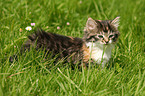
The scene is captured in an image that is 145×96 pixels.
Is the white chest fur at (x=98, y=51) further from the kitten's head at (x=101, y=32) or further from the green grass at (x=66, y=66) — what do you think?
the green grass at (x=66, y=66)

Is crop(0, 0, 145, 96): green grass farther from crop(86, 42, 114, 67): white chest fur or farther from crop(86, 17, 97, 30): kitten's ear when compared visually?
crop(86, 17, 97, 30): kitten's ear

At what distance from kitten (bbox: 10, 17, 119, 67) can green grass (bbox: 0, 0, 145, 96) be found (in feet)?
0.75

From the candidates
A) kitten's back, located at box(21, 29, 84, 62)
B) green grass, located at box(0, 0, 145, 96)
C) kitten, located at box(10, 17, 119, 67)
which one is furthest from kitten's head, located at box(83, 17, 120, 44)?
green grass, located at box(0, 0, 145, 96)

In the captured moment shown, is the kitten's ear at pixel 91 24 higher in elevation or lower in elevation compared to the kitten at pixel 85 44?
higher

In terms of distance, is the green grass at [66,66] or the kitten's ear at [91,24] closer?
the green grass at [66,66]

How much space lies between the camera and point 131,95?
280 cm

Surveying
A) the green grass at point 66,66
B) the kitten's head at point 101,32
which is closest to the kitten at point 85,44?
the kitten's head at point 101,32

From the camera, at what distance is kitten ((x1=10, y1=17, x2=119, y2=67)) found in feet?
12.2

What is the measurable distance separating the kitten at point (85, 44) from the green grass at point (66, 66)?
0.23m

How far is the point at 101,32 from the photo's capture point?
3.72 metres

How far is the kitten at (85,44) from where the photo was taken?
3.71 meters

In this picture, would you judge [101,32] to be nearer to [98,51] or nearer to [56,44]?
[98,51]

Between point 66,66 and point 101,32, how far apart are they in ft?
3.01

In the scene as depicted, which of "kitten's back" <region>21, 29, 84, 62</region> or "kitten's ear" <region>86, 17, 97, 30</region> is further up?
"kitten's ear" <region>86, 17, 97, 30</region>
